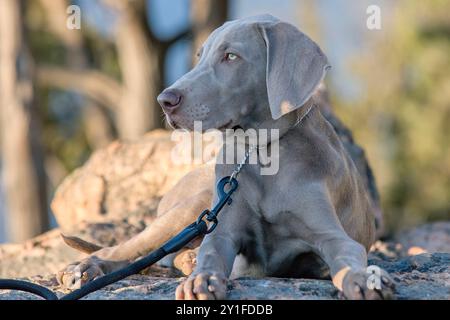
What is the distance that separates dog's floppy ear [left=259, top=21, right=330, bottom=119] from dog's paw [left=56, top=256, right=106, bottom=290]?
126 cm

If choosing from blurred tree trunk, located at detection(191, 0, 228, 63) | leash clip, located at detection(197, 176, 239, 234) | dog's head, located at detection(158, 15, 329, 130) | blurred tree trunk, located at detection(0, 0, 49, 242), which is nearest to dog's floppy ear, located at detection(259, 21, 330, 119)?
dog's head, located at detection(158, 15, 329, 130)

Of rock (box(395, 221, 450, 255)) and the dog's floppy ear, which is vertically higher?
the dog's floppy ear

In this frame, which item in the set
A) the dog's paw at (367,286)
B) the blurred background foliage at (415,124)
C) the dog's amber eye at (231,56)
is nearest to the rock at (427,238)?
the dog's amber eye at (231,56)

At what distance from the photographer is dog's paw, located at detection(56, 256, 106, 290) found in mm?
4680

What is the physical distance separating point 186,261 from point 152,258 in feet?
2.94

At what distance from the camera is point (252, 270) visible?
4703 millimetres

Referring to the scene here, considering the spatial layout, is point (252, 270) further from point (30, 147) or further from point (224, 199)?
point (30, 147)

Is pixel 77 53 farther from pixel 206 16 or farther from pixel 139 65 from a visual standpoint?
pixel 206 16

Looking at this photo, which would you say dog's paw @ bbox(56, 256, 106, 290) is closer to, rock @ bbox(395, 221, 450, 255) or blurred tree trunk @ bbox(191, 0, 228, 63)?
rock @ bbox(395, 221, 450, 255)

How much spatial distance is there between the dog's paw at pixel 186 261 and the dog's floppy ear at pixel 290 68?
110cm

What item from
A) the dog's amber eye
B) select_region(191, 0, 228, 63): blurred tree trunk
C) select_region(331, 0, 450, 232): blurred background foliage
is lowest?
select_region(331, 0, 450, 232): blurred background foliage

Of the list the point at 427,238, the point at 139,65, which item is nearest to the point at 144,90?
the point at 139,65
